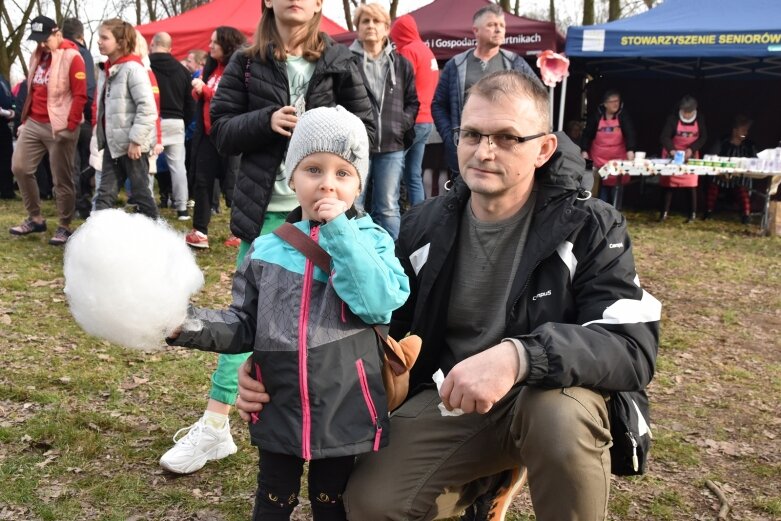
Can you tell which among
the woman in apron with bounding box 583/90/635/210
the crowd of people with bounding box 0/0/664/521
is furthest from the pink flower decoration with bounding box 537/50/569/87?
the crowd of people with bounding box 0/0/664/521

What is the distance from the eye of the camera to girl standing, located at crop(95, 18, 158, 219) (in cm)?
604

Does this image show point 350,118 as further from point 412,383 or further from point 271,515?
point 271,515

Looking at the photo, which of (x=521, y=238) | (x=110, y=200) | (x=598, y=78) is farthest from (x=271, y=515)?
(x=598, y=78)

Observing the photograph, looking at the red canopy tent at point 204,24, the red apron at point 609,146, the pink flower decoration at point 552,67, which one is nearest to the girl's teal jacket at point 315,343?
the pink flower decoration at point 552,67

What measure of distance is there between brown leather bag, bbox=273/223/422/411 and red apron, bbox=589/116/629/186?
31.0 ft

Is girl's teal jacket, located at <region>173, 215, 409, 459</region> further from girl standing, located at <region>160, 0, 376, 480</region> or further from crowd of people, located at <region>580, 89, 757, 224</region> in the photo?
crowd of people, located at <region>580, 89, 757, 224</region>

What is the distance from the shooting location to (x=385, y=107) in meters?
6.06

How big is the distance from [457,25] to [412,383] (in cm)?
967

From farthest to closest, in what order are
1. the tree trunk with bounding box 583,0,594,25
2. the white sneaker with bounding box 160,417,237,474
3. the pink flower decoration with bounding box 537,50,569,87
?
the tree trunk with bounding box 583,0,594,25 < the pink flower decoration with bounding box 537,50,569,87 < the white sneaker with bounding box 160,417,237,474

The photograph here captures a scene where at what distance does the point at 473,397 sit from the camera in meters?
1.87

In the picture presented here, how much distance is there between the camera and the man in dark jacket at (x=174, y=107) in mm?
8281

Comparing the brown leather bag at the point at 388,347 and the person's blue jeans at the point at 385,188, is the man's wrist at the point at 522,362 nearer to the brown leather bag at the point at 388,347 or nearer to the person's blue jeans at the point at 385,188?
the brown leather bag at the point at 388,347

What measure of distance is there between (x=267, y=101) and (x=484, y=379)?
1.57 m

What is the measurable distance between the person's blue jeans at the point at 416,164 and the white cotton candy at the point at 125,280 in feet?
18.9
